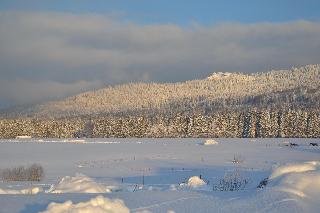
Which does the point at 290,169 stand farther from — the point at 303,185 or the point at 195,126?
the point at 195,126

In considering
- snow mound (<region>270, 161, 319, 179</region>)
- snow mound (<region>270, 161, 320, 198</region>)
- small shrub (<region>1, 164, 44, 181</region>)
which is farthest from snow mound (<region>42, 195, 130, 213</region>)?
small shrub (<region>1, 164, 44, 181</region>)

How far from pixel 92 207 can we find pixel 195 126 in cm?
12065

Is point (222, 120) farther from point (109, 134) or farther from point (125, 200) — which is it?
point (125, 200)

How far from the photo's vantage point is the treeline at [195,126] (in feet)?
384

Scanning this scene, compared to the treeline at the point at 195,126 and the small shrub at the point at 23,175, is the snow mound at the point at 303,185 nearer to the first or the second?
the small shrub at the point at 23,175

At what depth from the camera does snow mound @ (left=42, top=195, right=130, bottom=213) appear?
8.10 m

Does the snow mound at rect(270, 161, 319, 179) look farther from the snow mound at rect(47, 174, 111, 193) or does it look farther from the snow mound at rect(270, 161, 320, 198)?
the snow mound at rect(47, 174, 111, 193)

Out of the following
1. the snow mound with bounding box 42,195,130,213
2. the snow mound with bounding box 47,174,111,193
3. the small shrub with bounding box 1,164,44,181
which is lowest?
the small shrub with bounding box 1,164,44,181

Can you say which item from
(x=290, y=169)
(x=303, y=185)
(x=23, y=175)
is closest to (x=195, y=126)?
(x=23, y=175)

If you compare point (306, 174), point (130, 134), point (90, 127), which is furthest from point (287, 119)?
point (306, 174)

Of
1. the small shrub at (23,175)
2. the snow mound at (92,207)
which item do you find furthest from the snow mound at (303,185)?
the small shrub at (23,175)

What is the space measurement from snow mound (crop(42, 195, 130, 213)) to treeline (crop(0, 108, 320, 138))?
111m

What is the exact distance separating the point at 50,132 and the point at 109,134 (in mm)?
15795

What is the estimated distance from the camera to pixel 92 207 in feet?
26.8
